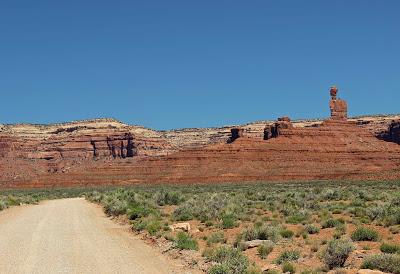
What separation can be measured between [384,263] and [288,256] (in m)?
2.97

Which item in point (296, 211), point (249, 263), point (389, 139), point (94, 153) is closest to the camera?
point (249, 263)

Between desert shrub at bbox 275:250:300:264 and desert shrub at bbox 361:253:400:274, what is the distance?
2314 millimetres

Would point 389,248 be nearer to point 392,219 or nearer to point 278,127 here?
point 392,219

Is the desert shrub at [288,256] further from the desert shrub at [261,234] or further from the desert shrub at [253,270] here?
the desert shrub at [261,234]

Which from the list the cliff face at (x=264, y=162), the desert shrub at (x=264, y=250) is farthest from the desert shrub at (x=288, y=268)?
the cliff face at (x=264, y=162)

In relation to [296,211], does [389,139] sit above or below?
above

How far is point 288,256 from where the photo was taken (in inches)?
554

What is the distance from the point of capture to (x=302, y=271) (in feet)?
40.8

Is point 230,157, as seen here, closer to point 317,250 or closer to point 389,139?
point 389,139

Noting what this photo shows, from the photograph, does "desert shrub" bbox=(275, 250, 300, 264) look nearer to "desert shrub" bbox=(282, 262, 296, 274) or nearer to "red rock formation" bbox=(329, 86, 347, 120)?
"desert shrub" bbox=(282, 262, 296, 274)

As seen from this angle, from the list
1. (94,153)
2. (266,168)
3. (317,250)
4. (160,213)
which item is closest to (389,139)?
(266,168)

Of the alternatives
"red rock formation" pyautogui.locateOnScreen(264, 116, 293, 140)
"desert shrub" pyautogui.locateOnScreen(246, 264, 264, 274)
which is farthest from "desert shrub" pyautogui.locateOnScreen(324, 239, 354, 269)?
"red rock formation" pyautogui.locateOnScreen(264, 116, 293, 140)

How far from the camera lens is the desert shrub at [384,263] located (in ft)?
37.3

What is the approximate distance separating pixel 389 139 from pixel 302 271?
15634 centimetres
